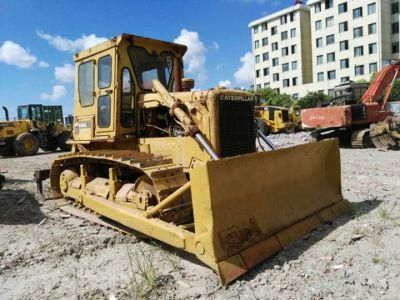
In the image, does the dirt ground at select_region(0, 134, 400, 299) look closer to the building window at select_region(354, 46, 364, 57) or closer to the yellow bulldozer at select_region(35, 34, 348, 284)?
the yellow bulldozer at select_region(35, 34, 348, 284)

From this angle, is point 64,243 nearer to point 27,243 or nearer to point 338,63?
point 27,243

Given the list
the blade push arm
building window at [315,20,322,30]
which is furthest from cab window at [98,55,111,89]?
building window at [315,20,322,30]

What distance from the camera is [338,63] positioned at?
52.3m

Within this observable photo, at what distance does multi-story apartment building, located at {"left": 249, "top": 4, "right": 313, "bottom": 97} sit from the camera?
2290 inches

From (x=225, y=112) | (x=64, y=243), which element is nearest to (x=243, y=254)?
(x=225, y=112)

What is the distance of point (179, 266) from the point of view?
169 inches

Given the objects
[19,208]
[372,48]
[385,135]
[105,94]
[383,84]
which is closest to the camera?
[105,94]

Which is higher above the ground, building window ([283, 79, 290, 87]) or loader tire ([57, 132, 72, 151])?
building window ([283, 79, 290, 87])

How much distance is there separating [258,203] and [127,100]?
288 cm

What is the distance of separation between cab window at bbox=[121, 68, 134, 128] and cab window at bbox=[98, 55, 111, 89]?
0.92 feet

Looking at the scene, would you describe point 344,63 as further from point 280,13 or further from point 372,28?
point 280,13

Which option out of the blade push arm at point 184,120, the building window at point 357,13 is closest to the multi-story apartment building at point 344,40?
the building window at point 357,13

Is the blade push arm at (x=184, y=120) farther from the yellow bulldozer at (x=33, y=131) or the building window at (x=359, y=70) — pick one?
the building window at (x=359, y=70)

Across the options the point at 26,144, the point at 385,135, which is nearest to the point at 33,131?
the point at 26,144
